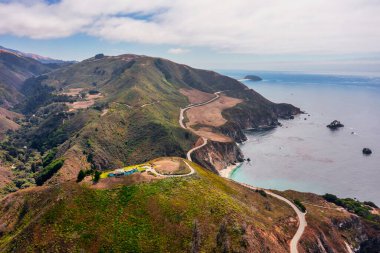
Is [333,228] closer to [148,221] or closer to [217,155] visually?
[148,221]

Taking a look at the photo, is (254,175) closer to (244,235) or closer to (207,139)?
(207,139)

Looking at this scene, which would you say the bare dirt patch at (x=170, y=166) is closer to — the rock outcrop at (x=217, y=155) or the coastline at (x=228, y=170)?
the rock outcrop at (x=217, y=155)

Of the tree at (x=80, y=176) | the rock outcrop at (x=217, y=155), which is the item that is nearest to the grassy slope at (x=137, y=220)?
the tree at (x=80, y=176)

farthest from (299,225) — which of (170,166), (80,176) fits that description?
(80,176)

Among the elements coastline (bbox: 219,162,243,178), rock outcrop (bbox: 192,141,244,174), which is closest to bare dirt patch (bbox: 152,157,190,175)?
rock outcrop (bbox: 192,141,244,174)

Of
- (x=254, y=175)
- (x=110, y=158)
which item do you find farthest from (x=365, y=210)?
(x=110, y=158)
